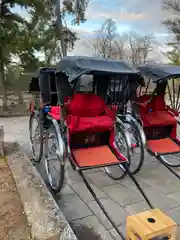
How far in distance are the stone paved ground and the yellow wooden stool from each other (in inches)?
18.3

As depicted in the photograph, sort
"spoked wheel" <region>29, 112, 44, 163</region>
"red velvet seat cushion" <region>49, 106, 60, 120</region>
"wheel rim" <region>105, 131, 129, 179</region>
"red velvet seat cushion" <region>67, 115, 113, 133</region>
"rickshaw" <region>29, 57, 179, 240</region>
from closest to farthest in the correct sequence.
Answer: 1. "rickshaw" <region>29, 57, 179, 240</region>
2. "red velvet seat cushion" <region>67, 115, 113, 133</region>
3. "red velvet seat cushion" <region>49, 106, 60, 120</region>
4. "wheel rim" <region>105, 131, 129, 179</region>
5. "spoked wheel" <region>29, 112, 44, 163</region>

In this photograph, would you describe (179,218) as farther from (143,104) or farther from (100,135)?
(143,104)

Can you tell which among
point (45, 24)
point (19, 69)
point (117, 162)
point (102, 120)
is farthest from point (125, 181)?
point (45, 24)

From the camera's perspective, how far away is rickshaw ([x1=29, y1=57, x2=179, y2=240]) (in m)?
2.62

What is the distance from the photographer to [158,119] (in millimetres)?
3473

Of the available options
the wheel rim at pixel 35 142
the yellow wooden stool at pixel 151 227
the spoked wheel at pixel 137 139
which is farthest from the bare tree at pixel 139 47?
the yellow wooden stool at pixel 151 227

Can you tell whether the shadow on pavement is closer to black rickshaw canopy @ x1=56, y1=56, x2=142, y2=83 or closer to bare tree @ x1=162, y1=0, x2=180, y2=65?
black rickshaw canopy @ x1=56, y1=56, x2=142, y2=83

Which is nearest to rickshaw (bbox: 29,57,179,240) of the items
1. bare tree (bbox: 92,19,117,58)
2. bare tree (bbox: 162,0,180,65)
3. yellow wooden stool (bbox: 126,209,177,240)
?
→ yellow wooden stool (bbox: 126,209,177,240)

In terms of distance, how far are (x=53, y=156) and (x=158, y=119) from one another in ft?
4.92

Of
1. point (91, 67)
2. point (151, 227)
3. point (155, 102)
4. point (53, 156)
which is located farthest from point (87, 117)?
point (151, 227)

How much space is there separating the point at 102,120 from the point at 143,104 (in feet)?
2.83

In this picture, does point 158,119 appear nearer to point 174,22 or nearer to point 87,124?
point 87,124

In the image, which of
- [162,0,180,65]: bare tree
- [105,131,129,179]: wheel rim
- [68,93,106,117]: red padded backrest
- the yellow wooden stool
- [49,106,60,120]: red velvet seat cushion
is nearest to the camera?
the yellow wooden stool

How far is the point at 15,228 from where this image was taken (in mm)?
1952
